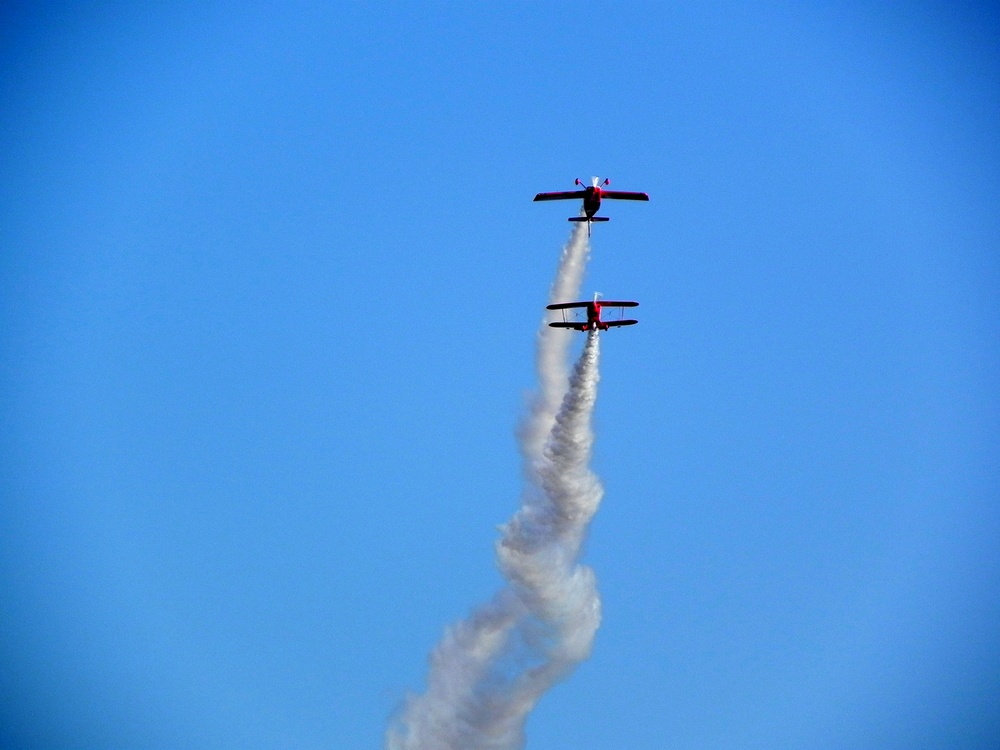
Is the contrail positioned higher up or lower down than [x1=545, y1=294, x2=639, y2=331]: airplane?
lower down

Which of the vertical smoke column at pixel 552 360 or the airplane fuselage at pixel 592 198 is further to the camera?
the vertical smoke column at pixel 552 360

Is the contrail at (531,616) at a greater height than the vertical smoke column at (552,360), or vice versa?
the vertical smoke column at (552,360)

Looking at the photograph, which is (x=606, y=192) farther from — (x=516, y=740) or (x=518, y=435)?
(x=516, y=740)

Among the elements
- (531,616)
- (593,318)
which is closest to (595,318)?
(593,318)

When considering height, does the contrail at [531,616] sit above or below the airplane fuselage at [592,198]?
below

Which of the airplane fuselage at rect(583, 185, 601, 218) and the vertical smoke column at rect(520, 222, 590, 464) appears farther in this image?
the vertical smoke column at rect(520, 222, 590, 464)

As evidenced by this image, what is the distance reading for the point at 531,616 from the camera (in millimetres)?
80438

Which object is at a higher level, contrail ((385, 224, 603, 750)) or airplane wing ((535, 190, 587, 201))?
airplane wing ((535, 190, 587, 201))

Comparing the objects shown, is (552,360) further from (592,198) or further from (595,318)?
(592,198)

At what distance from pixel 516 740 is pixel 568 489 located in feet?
35.1

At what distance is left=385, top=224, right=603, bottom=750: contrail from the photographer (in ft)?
263

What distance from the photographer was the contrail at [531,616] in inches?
3155

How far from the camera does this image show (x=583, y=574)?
265ft

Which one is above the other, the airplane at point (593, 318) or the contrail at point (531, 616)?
the airplane at point (593, 318)
